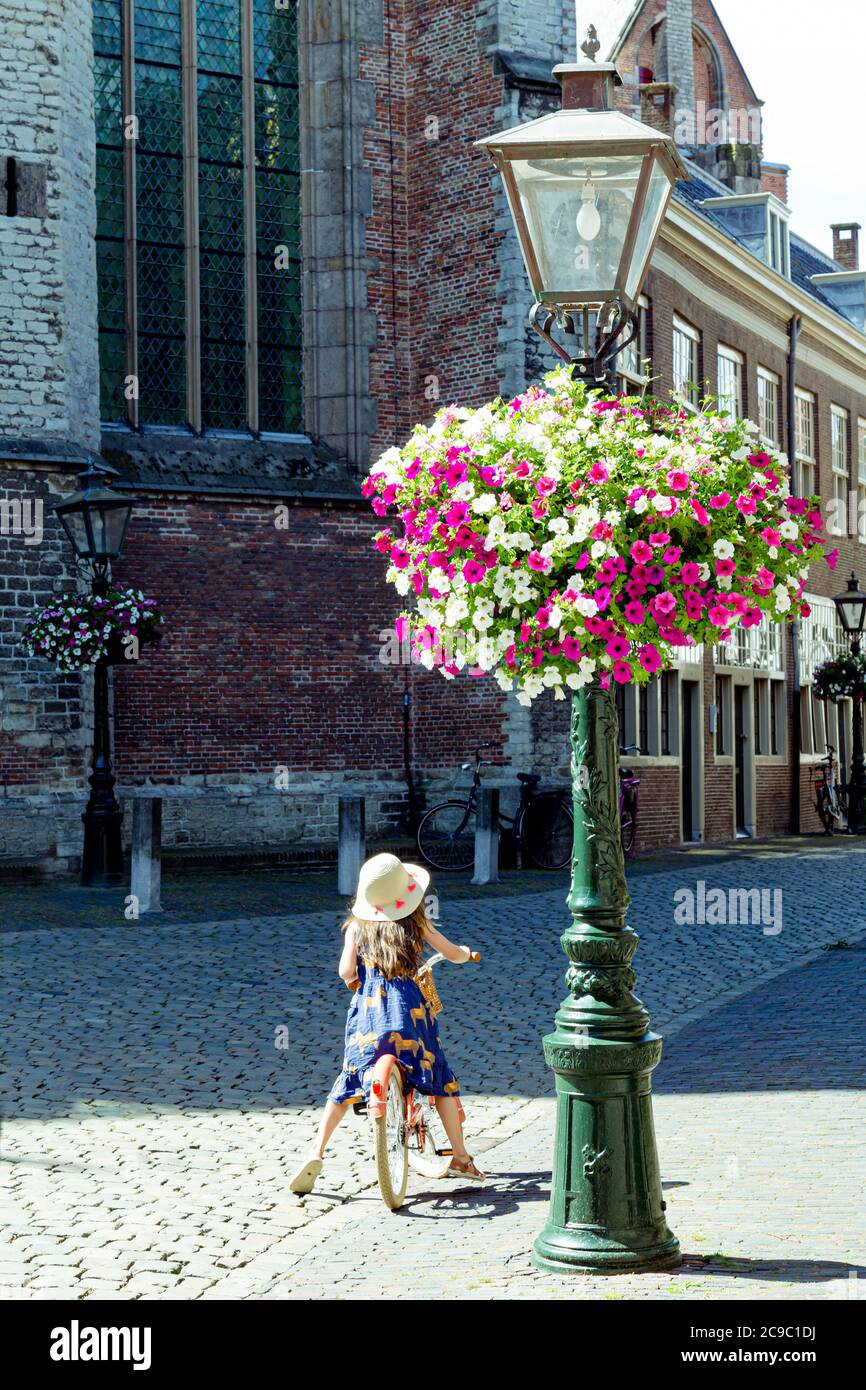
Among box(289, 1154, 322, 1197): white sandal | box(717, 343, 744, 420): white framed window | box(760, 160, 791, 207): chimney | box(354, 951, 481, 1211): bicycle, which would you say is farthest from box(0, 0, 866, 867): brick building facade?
box(760, 160, 791, 207): chimney

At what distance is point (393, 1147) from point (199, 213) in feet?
51.5

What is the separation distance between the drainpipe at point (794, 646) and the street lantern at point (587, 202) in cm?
2273

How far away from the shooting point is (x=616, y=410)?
5.07 metres

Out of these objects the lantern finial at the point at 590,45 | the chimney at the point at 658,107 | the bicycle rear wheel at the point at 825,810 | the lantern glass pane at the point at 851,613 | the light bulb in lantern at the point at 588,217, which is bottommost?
the bicycle rear wheel at the point at 825,810

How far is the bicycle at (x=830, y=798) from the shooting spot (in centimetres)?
2723

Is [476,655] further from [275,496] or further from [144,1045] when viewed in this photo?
[275,496]

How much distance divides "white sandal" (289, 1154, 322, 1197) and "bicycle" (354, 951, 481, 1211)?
204 mm

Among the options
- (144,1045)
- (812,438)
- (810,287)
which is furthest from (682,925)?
(810,287)

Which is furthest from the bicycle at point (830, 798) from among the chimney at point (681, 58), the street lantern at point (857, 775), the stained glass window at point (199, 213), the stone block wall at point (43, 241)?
the stone block wall at point (43, 241)

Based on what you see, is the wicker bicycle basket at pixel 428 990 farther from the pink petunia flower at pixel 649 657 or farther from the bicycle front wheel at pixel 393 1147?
the pink petunia flower at pixel 649 657

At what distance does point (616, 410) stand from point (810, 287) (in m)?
29.1

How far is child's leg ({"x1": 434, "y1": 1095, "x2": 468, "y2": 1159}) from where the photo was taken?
6152mm

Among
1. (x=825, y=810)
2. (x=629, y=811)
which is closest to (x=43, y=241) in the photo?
(x=629, y=811)

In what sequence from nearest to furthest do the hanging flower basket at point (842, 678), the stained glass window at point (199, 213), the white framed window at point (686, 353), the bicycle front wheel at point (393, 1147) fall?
1. the bicycle front wheel at point (393, 1147)
2. the stained glass window at point (199, 213)
3. the white framed window at point (686, 353)
4. the hanging flower basket at point (842, 678)
